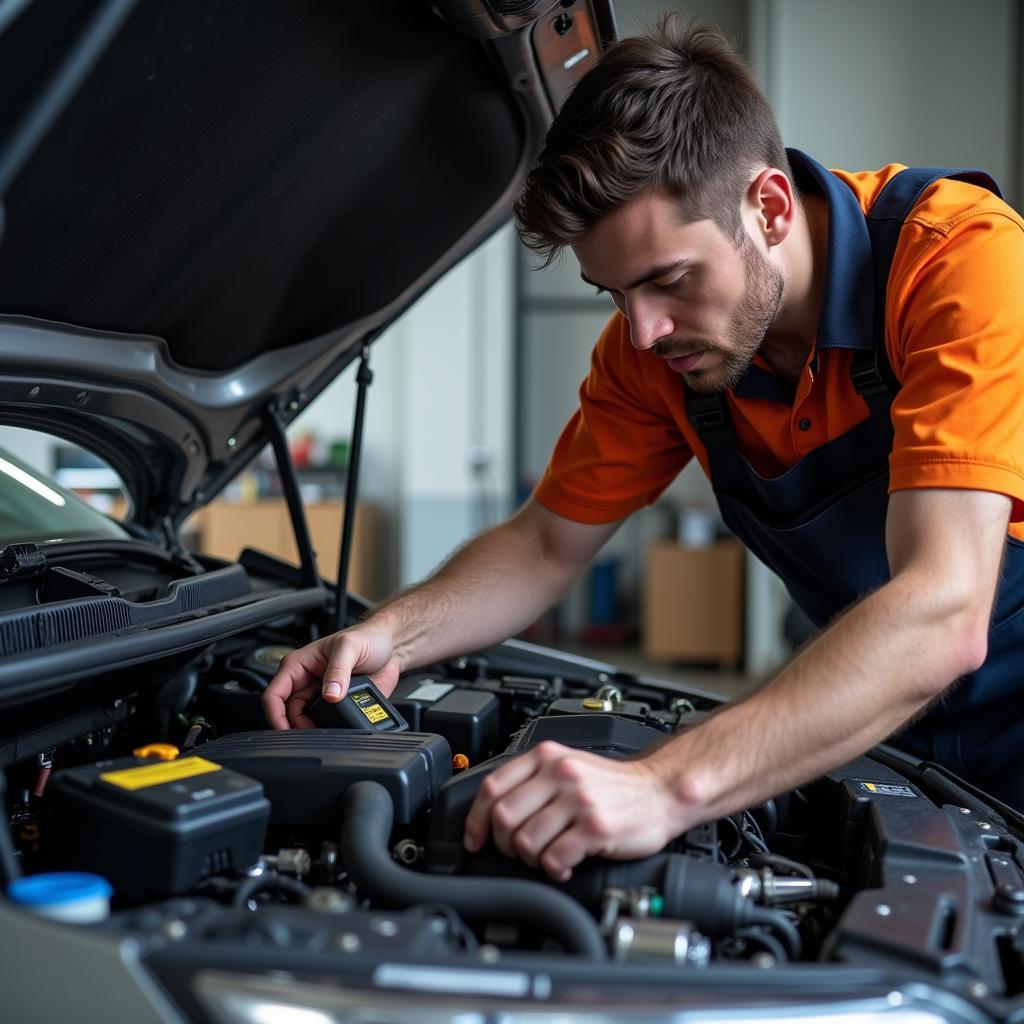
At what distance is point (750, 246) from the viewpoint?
1353 mm

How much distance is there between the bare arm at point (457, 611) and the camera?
4.51ft

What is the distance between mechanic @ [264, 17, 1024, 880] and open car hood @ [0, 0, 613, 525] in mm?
202

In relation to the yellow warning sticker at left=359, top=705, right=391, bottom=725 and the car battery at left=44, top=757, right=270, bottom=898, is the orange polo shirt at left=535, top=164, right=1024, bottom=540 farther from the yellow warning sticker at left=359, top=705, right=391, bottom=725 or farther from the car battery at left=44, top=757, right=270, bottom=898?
the car battery at left=44, top=757, right=270, bottom=898

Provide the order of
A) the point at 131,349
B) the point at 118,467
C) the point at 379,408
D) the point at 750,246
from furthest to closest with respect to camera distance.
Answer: the point at 379,408 → the point at 118,467 → the point at 131,349 → the point at 750,246

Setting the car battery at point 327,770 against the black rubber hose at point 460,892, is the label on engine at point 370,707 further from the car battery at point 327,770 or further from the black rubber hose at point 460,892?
the black rubber hose at point 460,892

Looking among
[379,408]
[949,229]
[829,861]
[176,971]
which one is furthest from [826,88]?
[176,971]

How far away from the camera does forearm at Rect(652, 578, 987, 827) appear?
3.25 ft

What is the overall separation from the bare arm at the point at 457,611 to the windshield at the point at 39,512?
16.7 inches

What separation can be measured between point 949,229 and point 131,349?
3.52 ft

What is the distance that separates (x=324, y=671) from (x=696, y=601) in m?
4.96

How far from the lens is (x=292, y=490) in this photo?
6.16 ft

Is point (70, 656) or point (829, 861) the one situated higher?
point (70, 656)

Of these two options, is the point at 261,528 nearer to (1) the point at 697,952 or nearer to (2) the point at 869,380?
(2) the point at 869,380

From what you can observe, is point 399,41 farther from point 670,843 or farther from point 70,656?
Result: point 670,843
